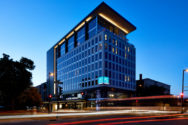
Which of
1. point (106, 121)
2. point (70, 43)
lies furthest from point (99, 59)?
point (106, 121)

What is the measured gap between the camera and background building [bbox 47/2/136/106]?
6888 cm

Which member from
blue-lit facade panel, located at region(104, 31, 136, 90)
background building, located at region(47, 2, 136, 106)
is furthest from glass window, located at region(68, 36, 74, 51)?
blue-lit facade panel, located at region(104, 31, 136, 90)

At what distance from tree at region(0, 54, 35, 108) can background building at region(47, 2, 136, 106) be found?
84.8 feet

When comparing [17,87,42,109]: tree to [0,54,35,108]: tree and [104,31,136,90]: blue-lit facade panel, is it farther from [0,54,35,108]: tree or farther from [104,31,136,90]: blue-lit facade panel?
[104,31,136,90]: blue-lit facade panel

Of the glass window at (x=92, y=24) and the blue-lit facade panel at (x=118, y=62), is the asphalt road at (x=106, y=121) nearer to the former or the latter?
the blue-lit facade panel at (x=118, y=62)

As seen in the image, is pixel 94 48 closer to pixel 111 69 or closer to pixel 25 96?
pixel 111 69

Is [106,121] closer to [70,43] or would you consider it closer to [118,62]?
[118,62]

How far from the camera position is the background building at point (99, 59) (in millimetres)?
Answer: 68875

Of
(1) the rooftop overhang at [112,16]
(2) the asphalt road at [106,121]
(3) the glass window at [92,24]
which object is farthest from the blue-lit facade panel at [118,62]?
(2) the asphalt road at [106,121]

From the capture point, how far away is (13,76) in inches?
1300

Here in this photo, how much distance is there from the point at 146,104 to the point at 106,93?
2769cm

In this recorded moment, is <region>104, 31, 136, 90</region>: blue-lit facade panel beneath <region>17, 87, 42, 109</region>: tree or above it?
above

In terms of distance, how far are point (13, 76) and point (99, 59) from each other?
4166 cm

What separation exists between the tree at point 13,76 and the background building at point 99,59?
2586 cm
